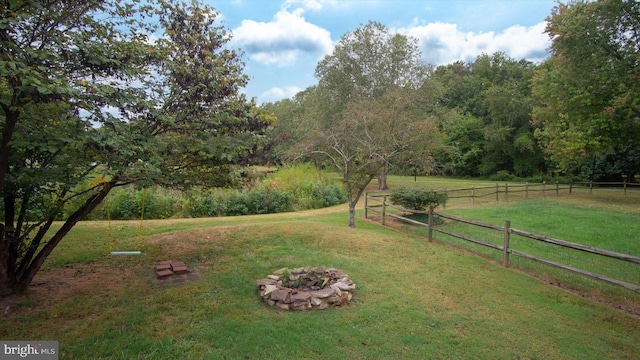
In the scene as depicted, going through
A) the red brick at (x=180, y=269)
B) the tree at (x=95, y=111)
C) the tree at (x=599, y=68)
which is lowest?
the red brick at (x=180, y=269)

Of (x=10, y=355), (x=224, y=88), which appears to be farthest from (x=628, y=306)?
(x=10, y=355)

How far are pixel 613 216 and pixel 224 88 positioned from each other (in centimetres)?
1498

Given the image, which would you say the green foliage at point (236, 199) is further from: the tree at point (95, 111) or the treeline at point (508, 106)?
the tree at point (95, 111)

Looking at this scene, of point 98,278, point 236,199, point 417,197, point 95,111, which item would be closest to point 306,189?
point 236,199

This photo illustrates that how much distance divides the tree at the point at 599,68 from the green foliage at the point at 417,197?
926cm

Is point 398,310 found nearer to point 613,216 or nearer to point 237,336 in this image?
point 237,336

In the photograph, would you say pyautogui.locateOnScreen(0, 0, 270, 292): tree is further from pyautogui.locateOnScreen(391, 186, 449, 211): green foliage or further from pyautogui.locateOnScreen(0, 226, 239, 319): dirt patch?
pyautogui.locateOnScreen(391, 186, 449, 211): green foliage

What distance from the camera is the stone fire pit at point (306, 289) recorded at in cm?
441

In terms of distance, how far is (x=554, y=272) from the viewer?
21.3 feet

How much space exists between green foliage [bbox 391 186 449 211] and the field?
4.29 meters

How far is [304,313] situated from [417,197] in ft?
26.1

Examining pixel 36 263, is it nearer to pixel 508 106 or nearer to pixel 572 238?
pixel 572 238

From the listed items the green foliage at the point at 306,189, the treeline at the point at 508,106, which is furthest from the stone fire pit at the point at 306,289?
the green foliage at the point at 306,189

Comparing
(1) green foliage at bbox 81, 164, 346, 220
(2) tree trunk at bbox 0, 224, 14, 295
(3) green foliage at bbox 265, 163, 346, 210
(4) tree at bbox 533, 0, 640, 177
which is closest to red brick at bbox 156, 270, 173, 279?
(2) tree trunk at bbox 0, 224, 14, 295
